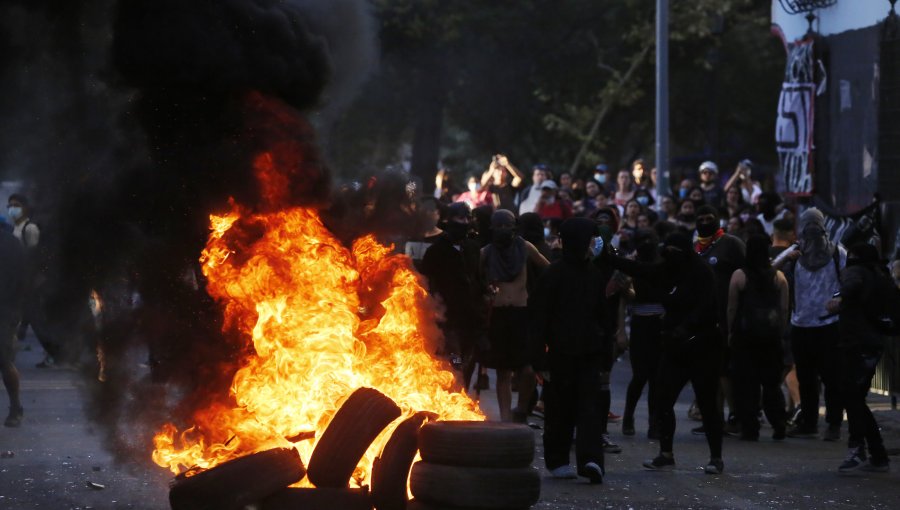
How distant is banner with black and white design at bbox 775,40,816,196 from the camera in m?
19.5

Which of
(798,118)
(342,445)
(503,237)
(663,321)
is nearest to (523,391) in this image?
(503,237)

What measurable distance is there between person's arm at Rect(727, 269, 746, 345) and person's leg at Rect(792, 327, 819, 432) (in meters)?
0.54

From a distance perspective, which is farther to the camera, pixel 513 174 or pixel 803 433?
pixel 513 174

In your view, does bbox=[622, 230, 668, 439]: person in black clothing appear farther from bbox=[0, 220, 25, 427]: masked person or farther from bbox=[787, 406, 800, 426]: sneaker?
bbox=[0, 220, 25, 427]: masked person

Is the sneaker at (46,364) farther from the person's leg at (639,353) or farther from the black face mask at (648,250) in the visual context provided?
the black face mask at (648,250)

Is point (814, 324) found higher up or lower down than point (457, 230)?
lower down

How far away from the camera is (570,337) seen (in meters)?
10.2

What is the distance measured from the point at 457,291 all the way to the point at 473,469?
13.7 feet

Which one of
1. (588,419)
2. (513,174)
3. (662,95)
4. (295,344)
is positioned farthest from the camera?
(662,95)

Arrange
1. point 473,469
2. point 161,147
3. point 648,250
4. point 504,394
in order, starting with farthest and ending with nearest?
1. point 504,394
2. point 648,250
3. point 161,147
4. point 473,469

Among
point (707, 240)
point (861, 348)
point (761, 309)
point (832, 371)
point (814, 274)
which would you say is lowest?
point (832, 371)

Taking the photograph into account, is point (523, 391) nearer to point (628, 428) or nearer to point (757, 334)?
point (628, 428)

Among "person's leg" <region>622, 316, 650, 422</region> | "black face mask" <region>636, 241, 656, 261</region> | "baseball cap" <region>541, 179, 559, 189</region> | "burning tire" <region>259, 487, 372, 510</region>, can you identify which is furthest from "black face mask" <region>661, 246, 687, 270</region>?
"baseball cap" <region>541, 179, 559, 189</region>

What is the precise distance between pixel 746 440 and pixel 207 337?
5.14 m
